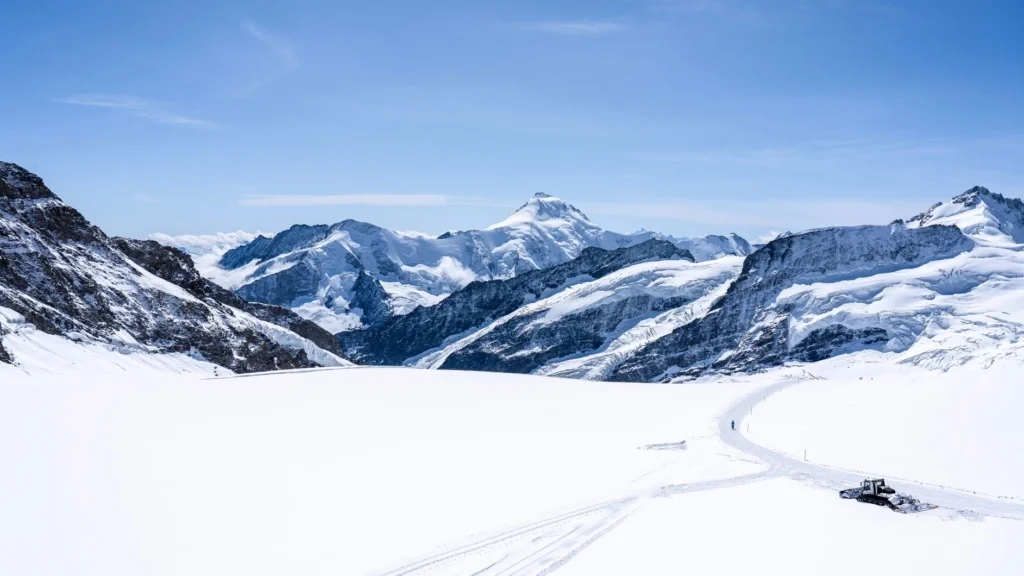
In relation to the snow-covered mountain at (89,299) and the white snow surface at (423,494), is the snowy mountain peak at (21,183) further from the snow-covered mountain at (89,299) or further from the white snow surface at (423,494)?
the white snow surface at (423,494)

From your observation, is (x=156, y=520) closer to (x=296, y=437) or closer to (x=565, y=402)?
(x=296, y=437)

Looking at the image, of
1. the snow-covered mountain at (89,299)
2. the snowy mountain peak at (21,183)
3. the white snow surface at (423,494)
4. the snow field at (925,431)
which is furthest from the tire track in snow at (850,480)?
the snowy mountain peak at (21,183)

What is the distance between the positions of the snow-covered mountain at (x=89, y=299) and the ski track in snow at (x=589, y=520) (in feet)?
333

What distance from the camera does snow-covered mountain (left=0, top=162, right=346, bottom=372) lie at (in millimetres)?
119125

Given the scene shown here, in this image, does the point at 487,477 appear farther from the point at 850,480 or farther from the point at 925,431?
the point at 925,431

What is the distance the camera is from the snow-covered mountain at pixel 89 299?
119 meters

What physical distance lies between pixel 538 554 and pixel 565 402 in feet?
122

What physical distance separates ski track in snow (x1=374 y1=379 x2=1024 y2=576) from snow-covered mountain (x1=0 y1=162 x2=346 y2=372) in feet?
333

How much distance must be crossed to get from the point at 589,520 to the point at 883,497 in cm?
1541

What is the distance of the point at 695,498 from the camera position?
36156mm

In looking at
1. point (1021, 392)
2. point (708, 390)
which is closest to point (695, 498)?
point (1021, 392)

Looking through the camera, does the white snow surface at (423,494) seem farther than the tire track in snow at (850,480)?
No

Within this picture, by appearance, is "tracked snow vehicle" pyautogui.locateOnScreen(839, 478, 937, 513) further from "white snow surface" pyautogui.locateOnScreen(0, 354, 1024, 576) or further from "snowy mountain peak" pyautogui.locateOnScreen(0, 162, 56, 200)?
"snowy mountain peak" pyautogui.locateOnScreen(0, 162, 56, 200)

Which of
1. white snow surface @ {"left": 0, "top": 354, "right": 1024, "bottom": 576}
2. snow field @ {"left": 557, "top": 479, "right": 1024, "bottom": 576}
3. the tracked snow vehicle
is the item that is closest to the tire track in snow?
white snow surface @ {"left": 0, "top": 354, "right": 1024, "bottom": 576}
